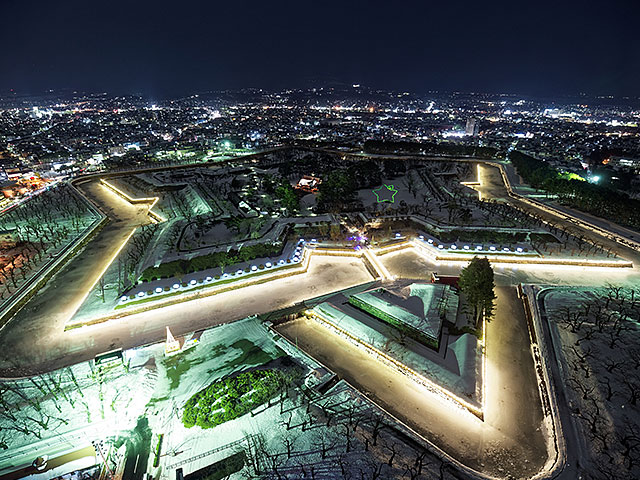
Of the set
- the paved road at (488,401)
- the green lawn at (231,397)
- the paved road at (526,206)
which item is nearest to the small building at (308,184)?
the paved road at (526,206)

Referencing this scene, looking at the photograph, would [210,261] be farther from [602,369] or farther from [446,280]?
[602,369]

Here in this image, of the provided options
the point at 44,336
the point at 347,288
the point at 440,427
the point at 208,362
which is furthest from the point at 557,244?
the point at 44,336

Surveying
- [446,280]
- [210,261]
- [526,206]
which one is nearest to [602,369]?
[446,280]

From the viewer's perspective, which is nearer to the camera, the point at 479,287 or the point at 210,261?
the point at 479,287

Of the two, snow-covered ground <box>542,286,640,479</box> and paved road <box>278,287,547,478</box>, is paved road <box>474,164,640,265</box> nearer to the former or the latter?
snow-covered ground <box>542,286,640,479</box>

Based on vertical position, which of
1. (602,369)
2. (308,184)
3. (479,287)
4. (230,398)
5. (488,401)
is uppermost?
(479,287)

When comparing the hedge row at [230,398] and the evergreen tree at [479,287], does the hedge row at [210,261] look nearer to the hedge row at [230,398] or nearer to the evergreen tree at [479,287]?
the hedge row at [230,398]

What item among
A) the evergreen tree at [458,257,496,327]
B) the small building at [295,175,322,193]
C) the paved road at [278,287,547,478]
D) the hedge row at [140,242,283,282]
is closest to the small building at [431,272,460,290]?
the evergreen tree at [458,257,496,327]

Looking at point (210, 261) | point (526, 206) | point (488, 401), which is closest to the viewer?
point (488, 401)
